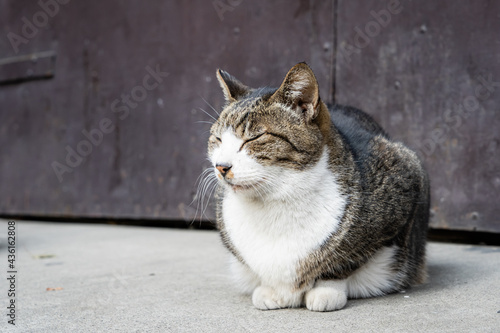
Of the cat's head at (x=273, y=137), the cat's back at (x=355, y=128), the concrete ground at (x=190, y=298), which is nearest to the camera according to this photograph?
the concrete ground at (x=190, y=298)

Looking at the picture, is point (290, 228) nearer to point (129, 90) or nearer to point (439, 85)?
point (439, 85)

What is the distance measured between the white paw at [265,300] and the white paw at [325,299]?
0.43 ft

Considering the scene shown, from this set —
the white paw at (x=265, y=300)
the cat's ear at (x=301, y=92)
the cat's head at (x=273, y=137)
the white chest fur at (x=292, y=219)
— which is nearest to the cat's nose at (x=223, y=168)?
the cat's head at (x=273, y=137)

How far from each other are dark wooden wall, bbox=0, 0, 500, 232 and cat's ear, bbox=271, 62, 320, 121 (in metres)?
1.69

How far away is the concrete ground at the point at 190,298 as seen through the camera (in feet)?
5.86

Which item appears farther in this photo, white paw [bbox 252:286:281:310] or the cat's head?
white paw [bbox 252:286:281:310]

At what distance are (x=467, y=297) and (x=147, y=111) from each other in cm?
333

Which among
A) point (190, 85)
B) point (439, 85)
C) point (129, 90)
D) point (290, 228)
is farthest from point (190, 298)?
point (129, 90)

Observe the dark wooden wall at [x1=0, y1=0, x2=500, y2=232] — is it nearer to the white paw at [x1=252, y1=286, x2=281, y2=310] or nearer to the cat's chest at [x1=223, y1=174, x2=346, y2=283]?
the cat's chest at [x1=223, y1=174, x2=346, y2=283]

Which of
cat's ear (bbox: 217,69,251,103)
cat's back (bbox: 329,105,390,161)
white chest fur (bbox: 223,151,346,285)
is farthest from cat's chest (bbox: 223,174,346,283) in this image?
cat's ear (bbox: 217,69,251,103)

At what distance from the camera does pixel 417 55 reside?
3418 mm

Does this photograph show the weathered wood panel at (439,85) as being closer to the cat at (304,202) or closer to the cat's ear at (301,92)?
the cat at (304,202)

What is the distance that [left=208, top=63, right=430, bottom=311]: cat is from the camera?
1928 millimetres

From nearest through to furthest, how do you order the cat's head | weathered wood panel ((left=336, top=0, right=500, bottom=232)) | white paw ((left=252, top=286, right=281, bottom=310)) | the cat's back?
1. the cat's head
2. white paw ((left=252, top=286, right=281, bottom=310))
3. the cat's back
4. weathered wood panel ((left=336, top=0, right=500, bottom=232))
